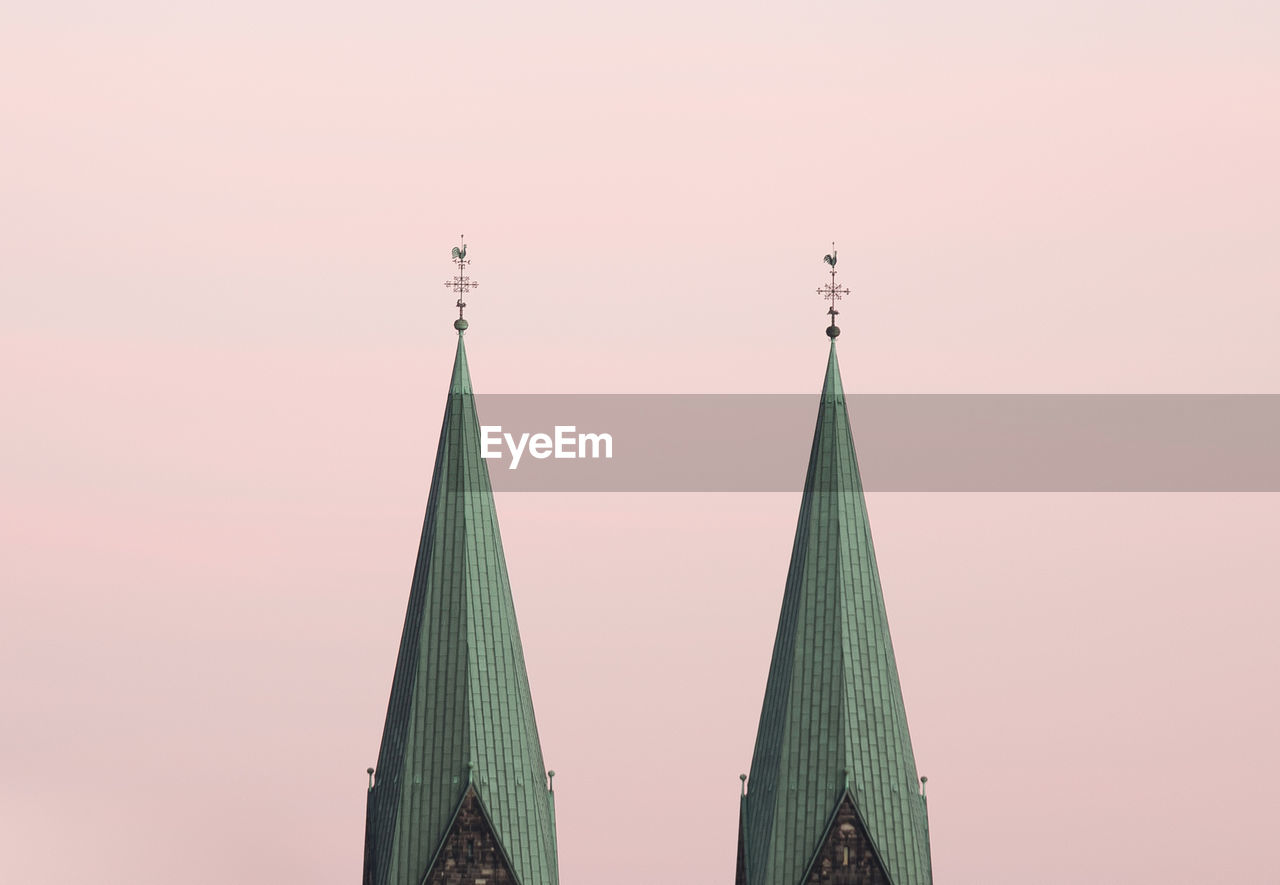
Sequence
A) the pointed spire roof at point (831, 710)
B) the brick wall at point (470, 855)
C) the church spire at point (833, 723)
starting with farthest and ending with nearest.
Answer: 1. the pointed spire roof at point (831, 710)
2. the church spire at point (833, 723)
3. the brick wall at point (470, 855)

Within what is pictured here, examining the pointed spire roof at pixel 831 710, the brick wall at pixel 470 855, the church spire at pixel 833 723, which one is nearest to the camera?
the brick wall at pixel 470 855

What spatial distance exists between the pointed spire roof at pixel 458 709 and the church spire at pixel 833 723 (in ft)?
19.6

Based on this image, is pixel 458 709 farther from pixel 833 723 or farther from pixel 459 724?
pixel 833 723

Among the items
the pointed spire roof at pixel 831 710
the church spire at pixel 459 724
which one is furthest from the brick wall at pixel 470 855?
the pointed spire roof at pixel 831 710

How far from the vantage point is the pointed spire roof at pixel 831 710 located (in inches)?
4006

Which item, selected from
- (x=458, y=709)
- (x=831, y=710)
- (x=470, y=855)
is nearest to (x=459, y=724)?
(x=458, y=709)

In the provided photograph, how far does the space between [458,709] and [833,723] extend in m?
9.53

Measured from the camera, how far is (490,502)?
342ft

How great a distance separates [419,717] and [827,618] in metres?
10.7

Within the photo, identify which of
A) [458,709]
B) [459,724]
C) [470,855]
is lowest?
[470,855]

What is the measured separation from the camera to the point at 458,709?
102m

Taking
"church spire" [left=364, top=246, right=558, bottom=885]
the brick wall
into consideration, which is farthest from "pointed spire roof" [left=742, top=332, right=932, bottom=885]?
the brick wall

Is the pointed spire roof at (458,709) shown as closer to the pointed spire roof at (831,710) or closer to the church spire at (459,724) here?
the church spire at (459,724)

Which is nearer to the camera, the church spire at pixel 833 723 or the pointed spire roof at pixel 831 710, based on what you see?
the church spire at pixel 833 723
